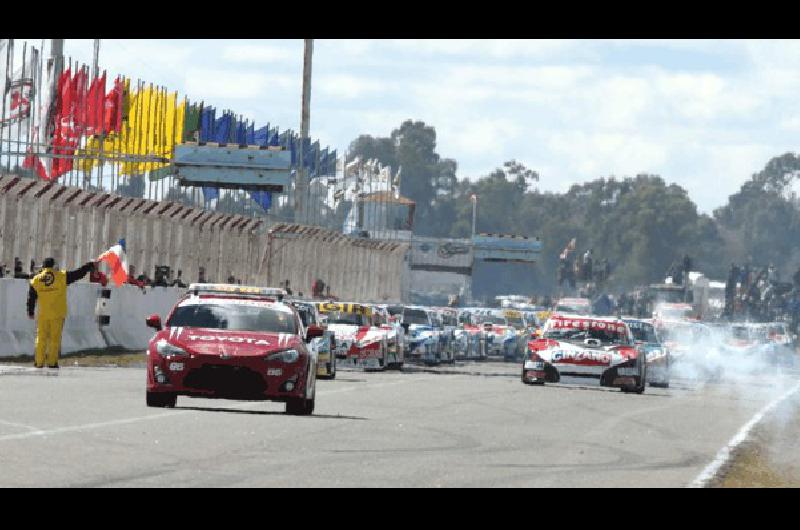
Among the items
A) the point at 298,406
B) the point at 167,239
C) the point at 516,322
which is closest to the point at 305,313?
the point at 298,406

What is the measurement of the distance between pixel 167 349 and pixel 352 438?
361 centimetres

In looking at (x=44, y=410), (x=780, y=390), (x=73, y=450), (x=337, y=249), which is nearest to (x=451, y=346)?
(x=780, y=390)

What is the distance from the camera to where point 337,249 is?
77688 millimetres

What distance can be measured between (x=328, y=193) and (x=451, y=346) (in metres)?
34.1

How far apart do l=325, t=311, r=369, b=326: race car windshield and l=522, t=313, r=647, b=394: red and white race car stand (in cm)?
590

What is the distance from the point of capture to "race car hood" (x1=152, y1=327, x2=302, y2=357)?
23.3 meters

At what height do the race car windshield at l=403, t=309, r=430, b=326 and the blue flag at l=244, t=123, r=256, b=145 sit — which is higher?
the blue flag at l=244, t=123, r=256, b=145

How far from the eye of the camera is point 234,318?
24750mm

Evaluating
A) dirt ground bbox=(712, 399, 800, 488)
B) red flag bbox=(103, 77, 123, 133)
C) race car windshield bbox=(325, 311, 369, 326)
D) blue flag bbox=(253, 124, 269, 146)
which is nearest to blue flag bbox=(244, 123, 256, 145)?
blue flag bbox=(253, 124, 269, 146)

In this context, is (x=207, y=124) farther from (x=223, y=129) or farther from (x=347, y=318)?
(x=347, y=318)

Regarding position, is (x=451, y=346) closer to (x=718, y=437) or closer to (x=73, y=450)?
(x=718, y=437)

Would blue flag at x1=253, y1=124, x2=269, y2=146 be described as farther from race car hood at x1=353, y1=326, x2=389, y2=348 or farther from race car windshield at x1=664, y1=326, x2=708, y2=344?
race car hood at x1=353, y1=326, x2=389, y2=348

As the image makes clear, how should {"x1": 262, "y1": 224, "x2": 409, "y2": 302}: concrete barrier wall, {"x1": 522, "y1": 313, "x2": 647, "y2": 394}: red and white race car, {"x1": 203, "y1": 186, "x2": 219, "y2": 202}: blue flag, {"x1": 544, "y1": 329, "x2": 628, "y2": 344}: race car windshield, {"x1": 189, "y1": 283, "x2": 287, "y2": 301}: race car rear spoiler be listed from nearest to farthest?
1. {"x1": 189, "y1": 283, "x2": 287, "y2": 301}: race car rear spoiler
2. {"x1": 522, "y1": 313, "x2": 647, "y2": 394}: red and white race car
3. {"x1": 544, "y1": 329, "x2": 628, "y2": 344}: race car windshield
4. {"x1": 262, "y1": 224, "x2": 409, "y2": 302}: concrete barrier wall
5. {"x1": 203, "y1": 186, "x2": 219, "y2": 202}: blue flag
